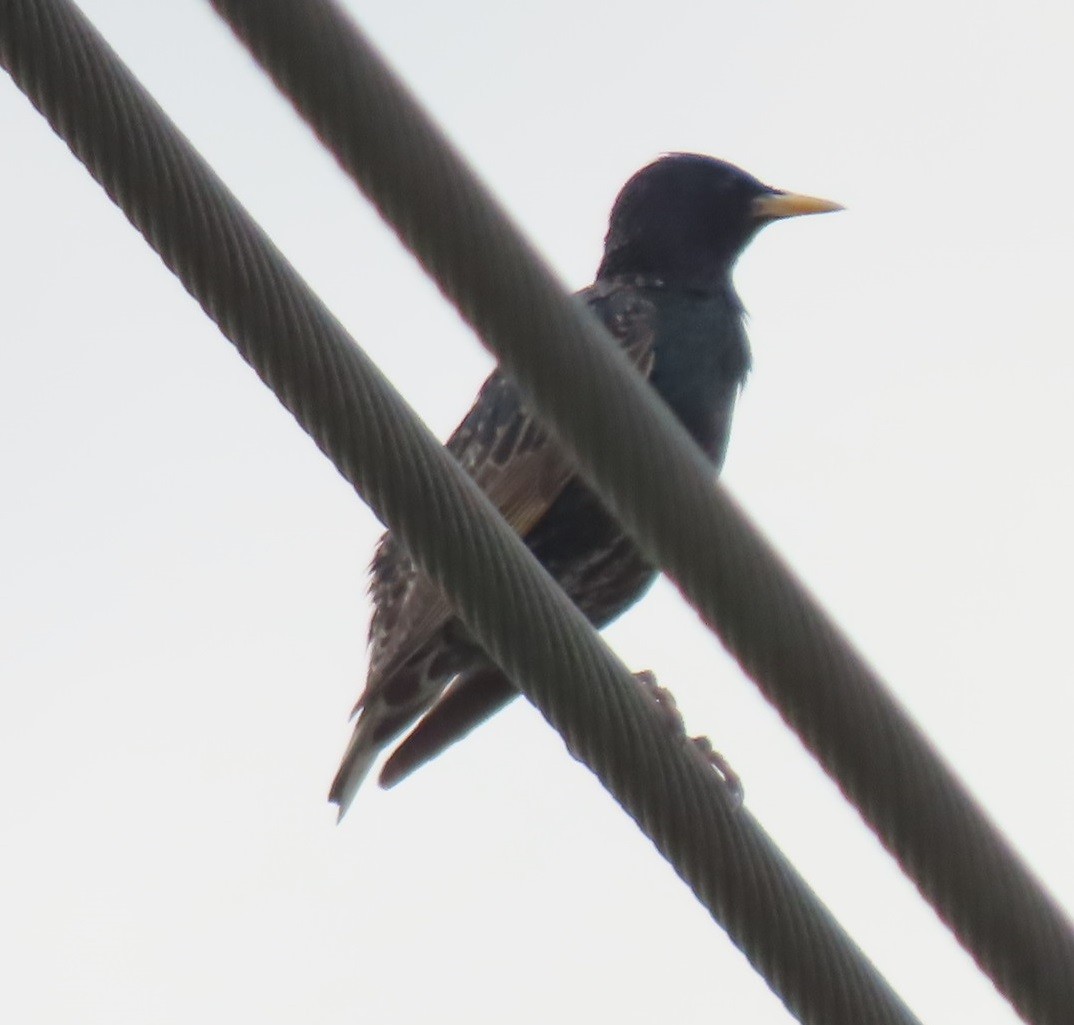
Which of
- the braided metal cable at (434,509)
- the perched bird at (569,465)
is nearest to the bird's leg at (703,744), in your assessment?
the perched bird at (569,465)

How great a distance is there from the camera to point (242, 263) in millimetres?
2906

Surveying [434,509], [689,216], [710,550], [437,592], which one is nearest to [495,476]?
[437,592]

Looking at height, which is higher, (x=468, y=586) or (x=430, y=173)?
(x=430, y=173)

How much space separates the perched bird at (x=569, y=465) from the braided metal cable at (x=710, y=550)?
2424 millimetres

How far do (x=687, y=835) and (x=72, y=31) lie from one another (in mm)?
1403

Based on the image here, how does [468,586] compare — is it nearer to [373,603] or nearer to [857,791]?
[857,791]

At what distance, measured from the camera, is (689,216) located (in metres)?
7.16

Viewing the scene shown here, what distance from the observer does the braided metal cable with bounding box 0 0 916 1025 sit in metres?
2.88

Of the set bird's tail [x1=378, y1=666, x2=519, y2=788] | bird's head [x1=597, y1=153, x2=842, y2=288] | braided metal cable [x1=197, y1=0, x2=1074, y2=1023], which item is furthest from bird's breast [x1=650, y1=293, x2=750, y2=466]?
braided metal cable [x1=197, y1=0, x2=1074, y2=1023]

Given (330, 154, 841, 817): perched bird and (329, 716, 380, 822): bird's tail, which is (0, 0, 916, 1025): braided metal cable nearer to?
(330, 154, 841, 817): perched bird

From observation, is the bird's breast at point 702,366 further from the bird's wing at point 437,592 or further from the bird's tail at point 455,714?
the bird's tail at point 455,714

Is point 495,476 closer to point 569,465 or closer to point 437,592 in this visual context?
point 569,465

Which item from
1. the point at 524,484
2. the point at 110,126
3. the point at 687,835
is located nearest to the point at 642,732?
the point at 687,835

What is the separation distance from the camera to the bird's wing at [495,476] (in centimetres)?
589
